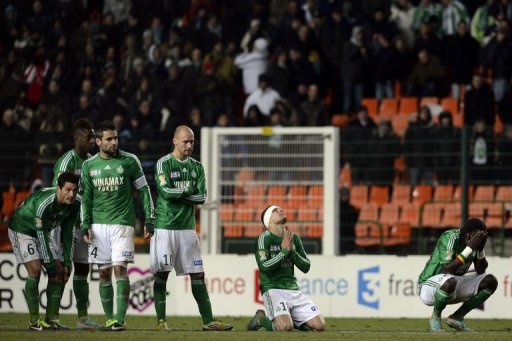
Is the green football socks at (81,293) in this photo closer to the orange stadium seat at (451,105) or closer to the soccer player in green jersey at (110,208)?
the soccer player in green jersey at (110,208)

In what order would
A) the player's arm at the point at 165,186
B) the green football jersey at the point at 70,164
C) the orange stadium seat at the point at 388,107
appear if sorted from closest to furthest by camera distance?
the player's arm at the point at 165,186 → the green football jersey at the point at 70,164 → the orange stadium seat at the point at 388,107

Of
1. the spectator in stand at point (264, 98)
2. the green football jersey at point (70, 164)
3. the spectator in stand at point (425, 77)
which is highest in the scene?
the spectator in stand at point (425, 77)

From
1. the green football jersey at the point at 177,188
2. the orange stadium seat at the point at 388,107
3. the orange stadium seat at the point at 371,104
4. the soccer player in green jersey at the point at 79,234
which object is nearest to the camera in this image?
the green football jersey at the point at 177,188

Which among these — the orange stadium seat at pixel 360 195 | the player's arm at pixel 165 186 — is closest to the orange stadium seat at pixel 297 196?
the orange stadium seat at pixel 360 195

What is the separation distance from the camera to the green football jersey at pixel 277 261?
15.5 metres

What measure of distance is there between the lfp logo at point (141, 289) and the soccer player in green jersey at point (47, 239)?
4.53 metres

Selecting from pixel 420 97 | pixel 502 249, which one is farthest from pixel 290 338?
pixel 420 97

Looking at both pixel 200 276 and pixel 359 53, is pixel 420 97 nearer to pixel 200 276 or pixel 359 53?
pixel 359 53

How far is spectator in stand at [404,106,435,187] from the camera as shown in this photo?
67.1ft

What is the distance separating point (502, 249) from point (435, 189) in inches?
52.8

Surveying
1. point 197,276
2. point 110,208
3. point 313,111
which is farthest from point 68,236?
point 313,111

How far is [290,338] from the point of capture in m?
14.0

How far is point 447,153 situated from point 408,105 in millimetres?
4597

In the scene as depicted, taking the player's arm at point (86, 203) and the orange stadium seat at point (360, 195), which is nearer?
the player's arm at point (86, 203)
